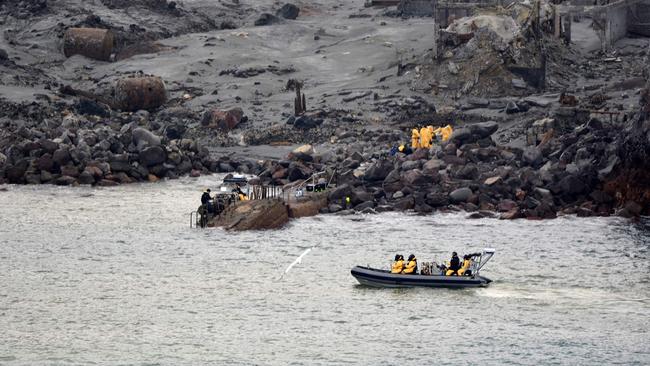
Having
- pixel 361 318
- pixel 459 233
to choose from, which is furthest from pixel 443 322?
pixel 459 233

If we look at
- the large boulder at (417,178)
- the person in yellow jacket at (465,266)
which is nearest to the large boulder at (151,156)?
the large boulder at (417,178)

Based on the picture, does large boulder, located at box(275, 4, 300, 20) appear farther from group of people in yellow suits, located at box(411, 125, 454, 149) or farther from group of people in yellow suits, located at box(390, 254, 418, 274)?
group of people in yellow suits, located at box(390, 254, 418, 274)

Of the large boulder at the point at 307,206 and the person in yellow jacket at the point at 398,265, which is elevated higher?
the large boulder at the point at 307,206

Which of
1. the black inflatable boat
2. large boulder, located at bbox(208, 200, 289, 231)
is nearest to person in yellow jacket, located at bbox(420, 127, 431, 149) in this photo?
large boulder, located at bbox(208, 200, 289, 231)

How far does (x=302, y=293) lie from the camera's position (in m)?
57.4

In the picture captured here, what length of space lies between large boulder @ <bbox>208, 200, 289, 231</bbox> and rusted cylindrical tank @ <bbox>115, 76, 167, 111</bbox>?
2523cm

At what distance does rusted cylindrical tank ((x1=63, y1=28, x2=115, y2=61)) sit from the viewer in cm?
10344

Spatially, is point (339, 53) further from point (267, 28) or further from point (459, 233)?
point (459, 233)

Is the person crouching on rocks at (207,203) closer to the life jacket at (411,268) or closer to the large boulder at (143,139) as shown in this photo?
the large boulder at (143,139)

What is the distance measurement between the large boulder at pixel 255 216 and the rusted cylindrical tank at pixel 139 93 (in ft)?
82.8

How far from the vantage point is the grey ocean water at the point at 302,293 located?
5053 cm

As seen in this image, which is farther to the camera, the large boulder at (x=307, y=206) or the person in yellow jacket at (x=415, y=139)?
the person in yellow jacket at (x=415, y=139)

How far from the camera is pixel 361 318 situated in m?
54.0

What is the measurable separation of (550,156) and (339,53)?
31.0m
